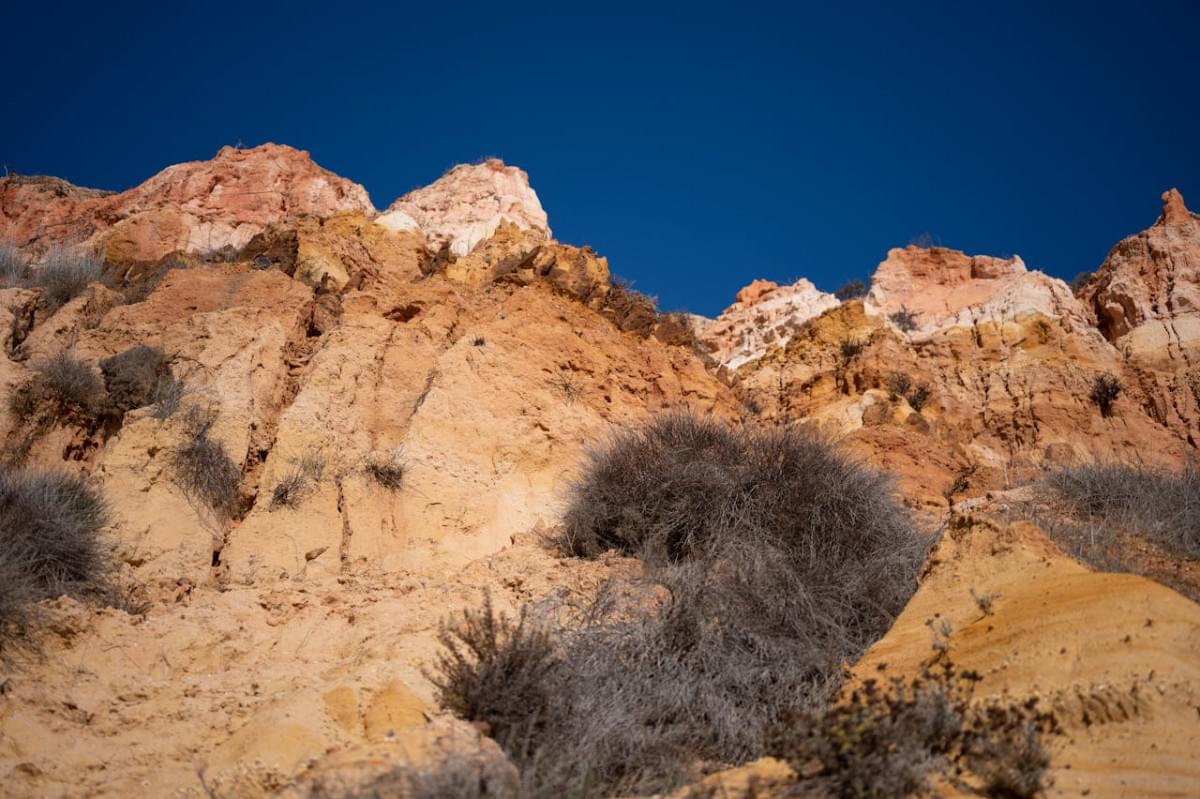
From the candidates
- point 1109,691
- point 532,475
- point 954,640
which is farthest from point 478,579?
point 1109,691

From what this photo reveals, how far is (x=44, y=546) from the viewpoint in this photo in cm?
618

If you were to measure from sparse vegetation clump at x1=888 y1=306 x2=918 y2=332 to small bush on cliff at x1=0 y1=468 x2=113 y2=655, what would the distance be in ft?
71.6

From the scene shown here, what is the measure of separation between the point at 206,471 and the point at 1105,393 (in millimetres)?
17064

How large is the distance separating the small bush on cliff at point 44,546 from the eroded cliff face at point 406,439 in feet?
0.90

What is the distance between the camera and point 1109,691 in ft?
11.6

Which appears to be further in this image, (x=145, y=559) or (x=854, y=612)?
(x=145, y=559)

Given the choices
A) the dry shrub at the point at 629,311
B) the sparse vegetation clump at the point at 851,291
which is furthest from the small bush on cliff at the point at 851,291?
the dry shrub at the point at 629,311

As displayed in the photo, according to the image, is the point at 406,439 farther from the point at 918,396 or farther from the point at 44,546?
the point at 918,396

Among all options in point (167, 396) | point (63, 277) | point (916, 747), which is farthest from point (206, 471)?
point (916, 747)

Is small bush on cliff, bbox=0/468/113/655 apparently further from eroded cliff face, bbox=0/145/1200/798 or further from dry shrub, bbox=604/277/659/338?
dry shrub, bbox=604/277/659/338

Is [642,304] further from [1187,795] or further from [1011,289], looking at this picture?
[1011,289]

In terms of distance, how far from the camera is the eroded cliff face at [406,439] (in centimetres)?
420

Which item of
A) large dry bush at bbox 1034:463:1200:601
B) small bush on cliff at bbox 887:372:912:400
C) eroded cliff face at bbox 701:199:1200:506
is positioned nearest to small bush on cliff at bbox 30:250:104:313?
eroded cliff face at bbox 701:199:1200:506

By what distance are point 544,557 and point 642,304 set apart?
757 centimetres
